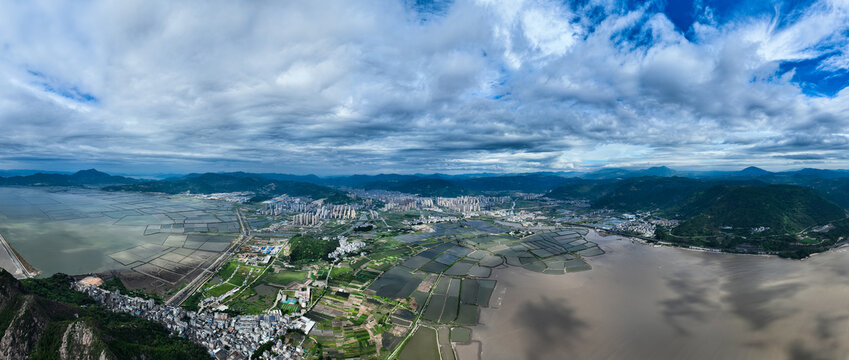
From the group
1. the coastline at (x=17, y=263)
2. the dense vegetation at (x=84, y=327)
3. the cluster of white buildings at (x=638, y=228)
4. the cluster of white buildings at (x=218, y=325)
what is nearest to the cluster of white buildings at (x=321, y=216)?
the coastline at (x=17, y=263)

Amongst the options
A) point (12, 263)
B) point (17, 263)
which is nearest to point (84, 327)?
point (17, 263)

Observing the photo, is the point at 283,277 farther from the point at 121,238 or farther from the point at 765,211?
the point at 765,211

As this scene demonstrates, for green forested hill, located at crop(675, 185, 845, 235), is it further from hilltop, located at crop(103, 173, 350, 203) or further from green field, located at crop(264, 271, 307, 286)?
hilltop, located at crop(103, 173, 350, 203)

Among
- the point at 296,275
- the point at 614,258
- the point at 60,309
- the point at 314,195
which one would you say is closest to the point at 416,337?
the point at 296,275

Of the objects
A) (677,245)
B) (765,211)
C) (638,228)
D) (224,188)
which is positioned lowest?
(677,245)

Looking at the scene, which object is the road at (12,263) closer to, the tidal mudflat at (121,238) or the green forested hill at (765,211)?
the tidal mudflat at (121,238)
